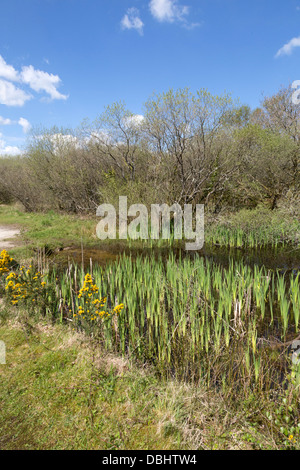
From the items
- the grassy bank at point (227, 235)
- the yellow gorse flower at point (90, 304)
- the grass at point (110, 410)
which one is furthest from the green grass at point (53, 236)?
the grass at point (110, 410)

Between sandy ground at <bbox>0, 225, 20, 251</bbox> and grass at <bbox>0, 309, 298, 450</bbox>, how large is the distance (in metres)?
6.46

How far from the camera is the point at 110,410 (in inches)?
84.0

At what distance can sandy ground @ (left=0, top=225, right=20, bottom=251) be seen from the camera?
8.41m

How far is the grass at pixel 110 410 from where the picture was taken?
1.84 metres

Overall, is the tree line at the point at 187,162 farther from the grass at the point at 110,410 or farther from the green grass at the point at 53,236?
the grass at the point at 110,410

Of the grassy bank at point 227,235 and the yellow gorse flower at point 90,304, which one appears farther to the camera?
the grassy bank at point 227,235

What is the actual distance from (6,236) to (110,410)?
9.45 m

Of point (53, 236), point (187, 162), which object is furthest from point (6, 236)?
point (187, 162)

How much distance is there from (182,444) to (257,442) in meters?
0.52

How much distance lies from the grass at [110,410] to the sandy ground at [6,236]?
21.2 feet

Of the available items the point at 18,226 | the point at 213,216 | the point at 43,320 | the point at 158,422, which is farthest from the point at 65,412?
the point at 18,226

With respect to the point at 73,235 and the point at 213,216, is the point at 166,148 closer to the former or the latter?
the point at 213,216

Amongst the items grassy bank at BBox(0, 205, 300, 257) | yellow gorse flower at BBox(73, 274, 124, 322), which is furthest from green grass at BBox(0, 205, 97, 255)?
yellow gorse flower at BBox(73, 274, 124, 322)

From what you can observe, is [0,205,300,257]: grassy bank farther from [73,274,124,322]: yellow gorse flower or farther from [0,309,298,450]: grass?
[0,309,298,450]: grass
